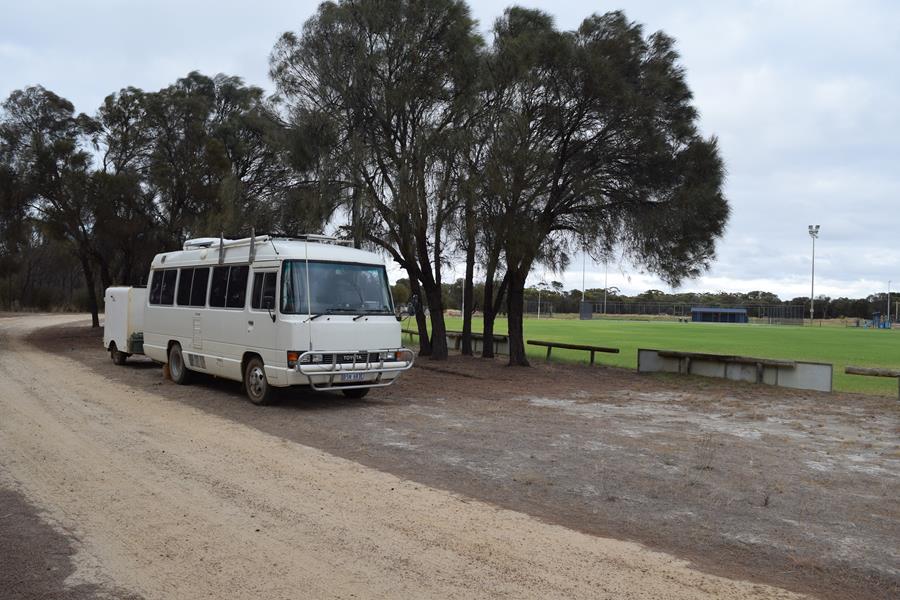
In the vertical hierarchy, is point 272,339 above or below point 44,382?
above

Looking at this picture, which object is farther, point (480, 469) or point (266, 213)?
point (266, 213)

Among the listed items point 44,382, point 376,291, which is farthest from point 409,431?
point 44,382

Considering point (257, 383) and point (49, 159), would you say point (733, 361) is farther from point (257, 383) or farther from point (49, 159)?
point (49, 159)

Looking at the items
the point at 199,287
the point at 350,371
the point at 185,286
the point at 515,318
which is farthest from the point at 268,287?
the point at 515,318

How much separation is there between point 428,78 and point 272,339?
11.0 meters

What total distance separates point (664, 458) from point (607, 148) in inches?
497

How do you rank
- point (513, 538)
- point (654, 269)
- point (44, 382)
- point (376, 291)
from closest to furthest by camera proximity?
point (513, 538) < point (376, 291) < point (44, 382) < point (654, 269)

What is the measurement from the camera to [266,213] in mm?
20078

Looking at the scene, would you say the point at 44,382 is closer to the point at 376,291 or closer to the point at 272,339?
the point at 272,339

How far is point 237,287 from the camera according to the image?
12.7 meters

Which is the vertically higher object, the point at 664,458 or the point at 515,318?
the point at 515,318

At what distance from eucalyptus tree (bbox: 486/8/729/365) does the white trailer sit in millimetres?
9540

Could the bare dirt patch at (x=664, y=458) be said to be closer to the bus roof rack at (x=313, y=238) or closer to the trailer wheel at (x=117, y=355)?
the bus roof rack at (x=313, y=238)

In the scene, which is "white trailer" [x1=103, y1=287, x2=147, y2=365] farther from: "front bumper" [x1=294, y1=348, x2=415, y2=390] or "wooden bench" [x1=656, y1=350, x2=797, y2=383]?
"wooden bench" [x1=656, y1=350, x2=797, y2=383]
